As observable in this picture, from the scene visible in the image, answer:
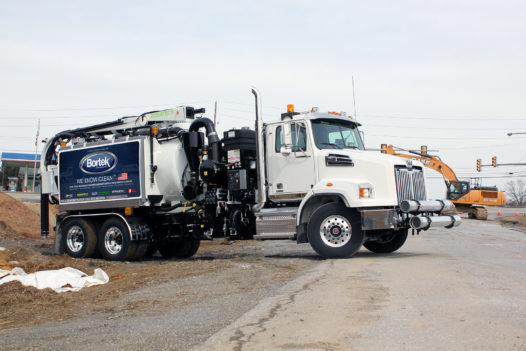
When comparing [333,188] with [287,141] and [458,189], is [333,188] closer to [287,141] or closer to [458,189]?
[287,141]

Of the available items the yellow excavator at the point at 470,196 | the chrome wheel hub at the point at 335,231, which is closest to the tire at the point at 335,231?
the chrome wheel hub at the point at 335,231

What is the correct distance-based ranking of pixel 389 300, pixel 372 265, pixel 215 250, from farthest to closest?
1. pixel 215 250
2. pixel 372 265
3. pixel 389 300

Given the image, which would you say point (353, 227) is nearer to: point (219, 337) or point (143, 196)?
point (143, 196)

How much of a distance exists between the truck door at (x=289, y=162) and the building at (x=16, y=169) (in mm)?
60909

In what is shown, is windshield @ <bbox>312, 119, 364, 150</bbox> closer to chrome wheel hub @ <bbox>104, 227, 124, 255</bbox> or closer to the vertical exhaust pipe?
the vertical exhaust pipe

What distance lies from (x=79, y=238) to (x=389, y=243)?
783cm

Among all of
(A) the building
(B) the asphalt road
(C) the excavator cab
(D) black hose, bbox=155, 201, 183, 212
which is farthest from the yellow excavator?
(A) the building

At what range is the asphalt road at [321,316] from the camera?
5145 millimetres

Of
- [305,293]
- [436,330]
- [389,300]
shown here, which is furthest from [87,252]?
[436,330]

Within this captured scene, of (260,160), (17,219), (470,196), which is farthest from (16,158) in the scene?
(260,160)

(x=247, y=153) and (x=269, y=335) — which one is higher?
(x=247, y=153)

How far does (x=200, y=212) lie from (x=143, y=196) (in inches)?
55.4

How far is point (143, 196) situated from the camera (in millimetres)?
14047

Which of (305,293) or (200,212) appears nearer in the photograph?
(305,293)
